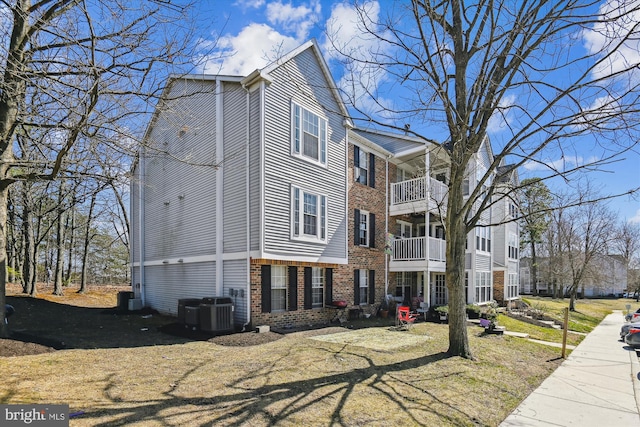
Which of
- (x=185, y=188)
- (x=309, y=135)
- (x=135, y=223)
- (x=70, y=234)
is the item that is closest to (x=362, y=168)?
(x=309, y=135)

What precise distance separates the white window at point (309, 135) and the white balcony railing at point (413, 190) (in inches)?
205

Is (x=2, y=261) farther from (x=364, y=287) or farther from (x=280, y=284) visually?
(x=364, y=287)

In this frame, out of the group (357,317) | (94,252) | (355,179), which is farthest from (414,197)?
(94,252)

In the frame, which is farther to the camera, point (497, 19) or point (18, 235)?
point (18, 235)

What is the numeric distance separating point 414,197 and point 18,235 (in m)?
24.4

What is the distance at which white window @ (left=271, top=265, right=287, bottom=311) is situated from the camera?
12242mm

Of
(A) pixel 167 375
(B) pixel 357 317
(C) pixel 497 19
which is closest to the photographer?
(A) pixel 167 375

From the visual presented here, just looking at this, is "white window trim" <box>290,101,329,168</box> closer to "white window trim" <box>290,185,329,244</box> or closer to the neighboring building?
the neighboring building

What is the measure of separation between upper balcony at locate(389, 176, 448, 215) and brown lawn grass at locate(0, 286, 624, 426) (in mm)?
8298

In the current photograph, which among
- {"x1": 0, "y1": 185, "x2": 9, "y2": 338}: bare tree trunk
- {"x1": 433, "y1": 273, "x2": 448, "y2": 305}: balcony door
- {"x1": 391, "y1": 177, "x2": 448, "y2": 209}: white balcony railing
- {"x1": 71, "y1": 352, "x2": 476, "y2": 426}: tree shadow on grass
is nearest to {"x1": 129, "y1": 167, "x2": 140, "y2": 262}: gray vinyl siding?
{"x1": 0, "y1": 185, "x2": 9, "y2": 338}: bare tree trunk

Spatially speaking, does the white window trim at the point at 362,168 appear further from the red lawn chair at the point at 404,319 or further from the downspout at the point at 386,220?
the red lawn chair at the point at 404,319

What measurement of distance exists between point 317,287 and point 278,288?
2007 mm

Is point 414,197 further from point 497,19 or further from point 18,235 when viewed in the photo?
point 18,235

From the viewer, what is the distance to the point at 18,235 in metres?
24.1
